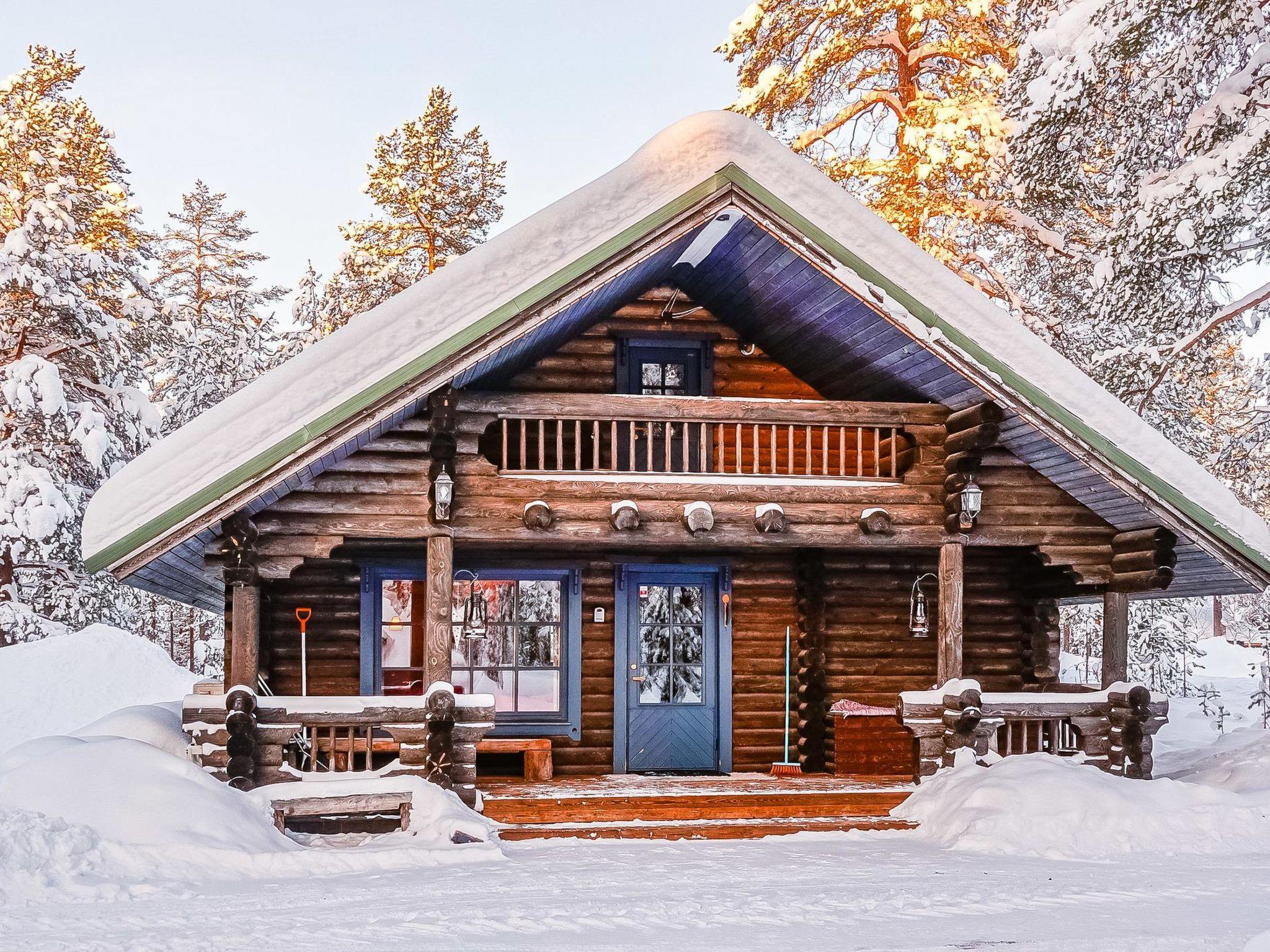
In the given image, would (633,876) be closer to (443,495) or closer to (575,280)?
(443,495)

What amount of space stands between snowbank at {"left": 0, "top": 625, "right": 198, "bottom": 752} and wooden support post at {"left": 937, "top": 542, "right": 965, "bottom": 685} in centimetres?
1686

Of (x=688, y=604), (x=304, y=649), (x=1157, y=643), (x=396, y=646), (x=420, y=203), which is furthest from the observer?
(x=420, y=203)

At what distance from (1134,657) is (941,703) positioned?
52.3 ft

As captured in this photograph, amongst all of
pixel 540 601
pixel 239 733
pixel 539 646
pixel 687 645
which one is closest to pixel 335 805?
pixel 239 733

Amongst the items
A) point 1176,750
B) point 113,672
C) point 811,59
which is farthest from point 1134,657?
point 113,672

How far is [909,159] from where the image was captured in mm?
21969

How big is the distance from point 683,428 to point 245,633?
4.60 metres

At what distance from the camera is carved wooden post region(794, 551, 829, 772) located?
13031 millimetres

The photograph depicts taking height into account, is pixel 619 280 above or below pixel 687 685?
above

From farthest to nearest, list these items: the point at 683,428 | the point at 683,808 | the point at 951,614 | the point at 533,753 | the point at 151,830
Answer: the point at 533,753
the point at 683,428
the point at 951,614
the point at 683,808
the point at 151,830

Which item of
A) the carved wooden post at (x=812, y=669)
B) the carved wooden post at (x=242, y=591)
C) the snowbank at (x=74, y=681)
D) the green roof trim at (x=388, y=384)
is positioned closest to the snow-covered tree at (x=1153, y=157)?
the carved wooden post at (x=812, y=669)

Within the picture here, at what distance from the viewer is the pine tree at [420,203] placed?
29.5m

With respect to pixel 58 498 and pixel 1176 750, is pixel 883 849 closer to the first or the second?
pixel 1176 750

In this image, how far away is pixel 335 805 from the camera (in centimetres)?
908
